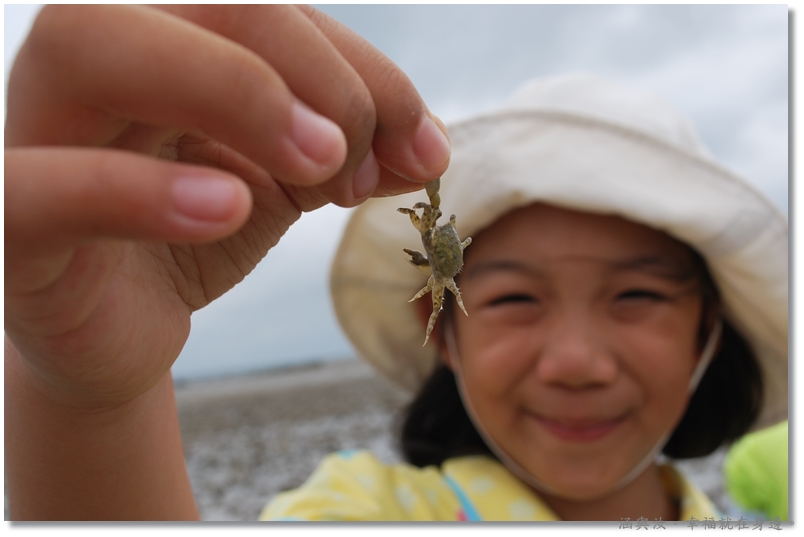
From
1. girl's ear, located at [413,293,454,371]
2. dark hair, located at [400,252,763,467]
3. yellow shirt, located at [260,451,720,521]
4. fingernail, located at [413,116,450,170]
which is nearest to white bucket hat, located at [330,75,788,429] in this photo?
girl's ear, located at [413,293,454,371]

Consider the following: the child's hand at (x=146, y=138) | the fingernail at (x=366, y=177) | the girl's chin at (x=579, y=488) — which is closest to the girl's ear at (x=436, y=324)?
the girl's chin at (x=579, y=488)

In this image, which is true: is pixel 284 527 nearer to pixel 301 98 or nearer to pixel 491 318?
pixel 491 318

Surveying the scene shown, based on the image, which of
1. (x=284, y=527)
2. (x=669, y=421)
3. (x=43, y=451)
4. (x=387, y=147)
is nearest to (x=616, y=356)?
(x=669, y=421)

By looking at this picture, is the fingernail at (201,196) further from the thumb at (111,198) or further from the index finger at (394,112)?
the index finger at (394,112)

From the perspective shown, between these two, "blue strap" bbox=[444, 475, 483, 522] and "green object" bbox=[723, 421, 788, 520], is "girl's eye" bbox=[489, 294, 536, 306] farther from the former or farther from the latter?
"green object" bbox=[723, 421, 788, 520]

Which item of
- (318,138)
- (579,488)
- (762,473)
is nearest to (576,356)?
(579,488)

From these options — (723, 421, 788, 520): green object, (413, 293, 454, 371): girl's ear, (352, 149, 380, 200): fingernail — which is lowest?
(723, 421, 788, 520): green object
